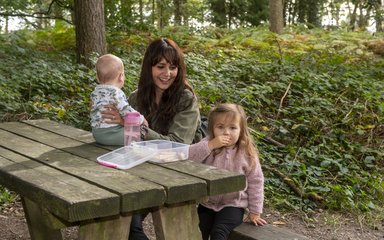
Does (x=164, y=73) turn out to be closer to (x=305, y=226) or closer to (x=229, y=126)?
(x=229, y=126)

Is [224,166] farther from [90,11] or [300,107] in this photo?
[90,11]

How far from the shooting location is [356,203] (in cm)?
535

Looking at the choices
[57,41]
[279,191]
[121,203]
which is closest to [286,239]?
[121,203]

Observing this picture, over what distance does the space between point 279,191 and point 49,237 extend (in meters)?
2.57

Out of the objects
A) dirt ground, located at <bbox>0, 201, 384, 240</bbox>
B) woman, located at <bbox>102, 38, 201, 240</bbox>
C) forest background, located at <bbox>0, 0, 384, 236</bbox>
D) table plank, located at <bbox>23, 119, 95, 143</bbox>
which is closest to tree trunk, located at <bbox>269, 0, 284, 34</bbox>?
forest background, located at <bbox>0, 0, 384, 236</bbox>

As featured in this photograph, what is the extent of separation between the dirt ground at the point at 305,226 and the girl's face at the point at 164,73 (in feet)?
4.50

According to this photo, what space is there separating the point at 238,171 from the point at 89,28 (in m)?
6.40

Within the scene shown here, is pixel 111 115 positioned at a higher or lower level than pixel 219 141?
higher

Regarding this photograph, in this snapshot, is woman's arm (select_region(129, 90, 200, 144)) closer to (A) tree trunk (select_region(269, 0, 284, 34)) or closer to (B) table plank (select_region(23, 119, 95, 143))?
(B) table plank (select_region(23, 119, 95, 143))

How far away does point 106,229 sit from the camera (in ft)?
8.90

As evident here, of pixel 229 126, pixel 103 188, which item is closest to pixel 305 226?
pixel 229 126

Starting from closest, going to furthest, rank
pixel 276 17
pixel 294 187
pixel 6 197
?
pixel 6 197 → pixel 294 187 → pixel 276 17

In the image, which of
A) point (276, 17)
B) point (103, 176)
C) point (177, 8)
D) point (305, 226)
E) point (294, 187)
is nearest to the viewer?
point (103, 176)

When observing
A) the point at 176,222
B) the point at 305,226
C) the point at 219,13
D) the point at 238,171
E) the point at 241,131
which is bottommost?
the point at 305,226
